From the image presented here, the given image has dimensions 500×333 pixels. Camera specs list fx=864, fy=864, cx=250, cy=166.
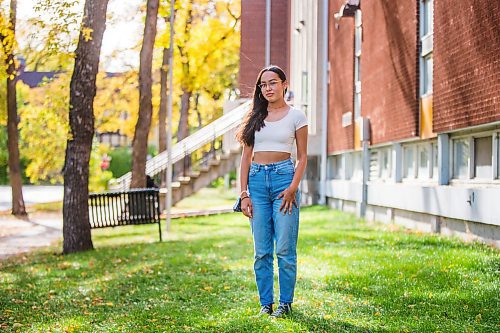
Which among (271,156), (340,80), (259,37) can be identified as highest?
(259,37)

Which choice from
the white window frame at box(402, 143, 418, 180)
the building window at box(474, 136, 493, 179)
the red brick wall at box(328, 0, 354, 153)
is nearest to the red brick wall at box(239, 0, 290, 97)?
the red brick wall at box(328, 0, 354, 153)

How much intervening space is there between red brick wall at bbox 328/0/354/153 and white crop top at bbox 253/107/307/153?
1422 centimetres

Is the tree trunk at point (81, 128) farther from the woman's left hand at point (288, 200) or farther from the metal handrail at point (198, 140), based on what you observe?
the metal handrail at point (198, 140)

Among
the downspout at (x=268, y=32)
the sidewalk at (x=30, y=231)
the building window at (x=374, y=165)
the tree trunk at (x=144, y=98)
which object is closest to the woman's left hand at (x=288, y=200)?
the sidewalk at (x=30, y=231)

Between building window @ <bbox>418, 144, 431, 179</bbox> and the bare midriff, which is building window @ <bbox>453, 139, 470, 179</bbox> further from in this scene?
the bare midriff

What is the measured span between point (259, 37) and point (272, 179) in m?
18.5

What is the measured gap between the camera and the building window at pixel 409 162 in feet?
51.1

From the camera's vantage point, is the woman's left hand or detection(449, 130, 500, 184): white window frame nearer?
the woman's left hand

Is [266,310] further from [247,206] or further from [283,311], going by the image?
[247,206]

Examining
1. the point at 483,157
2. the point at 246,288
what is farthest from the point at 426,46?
the point at 246,288

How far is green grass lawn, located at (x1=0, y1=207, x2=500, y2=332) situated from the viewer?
636cm

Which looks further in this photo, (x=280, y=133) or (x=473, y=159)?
(x=473, y=159)

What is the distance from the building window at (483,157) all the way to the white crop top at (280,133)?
18.0 ft

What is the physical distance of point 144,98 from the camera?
22672 mm
